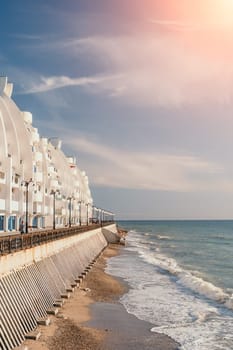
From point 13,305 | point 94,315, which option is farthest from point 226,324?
point 13,305

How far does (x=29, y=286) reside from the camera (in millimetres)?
23734

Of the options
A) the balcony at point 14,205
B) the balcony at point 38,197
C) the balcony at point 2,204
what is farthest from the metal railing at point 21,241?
the balcony at point 38,197

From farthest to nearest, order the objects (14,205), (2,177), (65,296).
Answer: (14,205) < (2,177) < (65,296)

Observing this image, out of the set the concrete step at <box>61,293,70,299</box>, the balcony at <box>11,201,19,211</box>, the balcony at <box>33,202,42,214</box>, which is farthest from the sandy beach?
the balcony at <box>33,202,42,214</box>

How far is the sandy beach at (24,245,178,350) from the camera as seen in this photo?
2012cm

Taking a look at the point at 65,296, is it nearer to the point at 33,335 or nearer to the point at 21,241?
the point at 21,241

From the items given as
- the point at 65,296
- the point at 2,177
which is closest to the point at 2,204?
the point at 2,177

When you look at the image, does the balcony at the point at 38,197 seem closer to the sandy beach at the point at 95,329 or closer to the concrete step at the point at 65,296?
the sandy beach at the point at 95,329

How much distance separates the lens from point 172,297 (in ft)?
108


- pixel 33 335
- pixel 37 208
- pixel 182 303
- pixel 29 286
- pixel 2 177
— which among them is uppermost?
pixel 2 177

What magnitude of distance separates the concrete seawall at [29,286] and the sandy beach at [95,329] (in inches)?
32.7

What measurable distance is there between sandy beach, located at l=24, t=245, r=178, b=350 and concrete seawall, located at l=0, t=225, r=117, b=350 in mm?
832

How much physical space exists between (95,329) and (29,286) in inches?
163

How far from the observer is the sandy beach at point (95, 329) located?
2012cm
